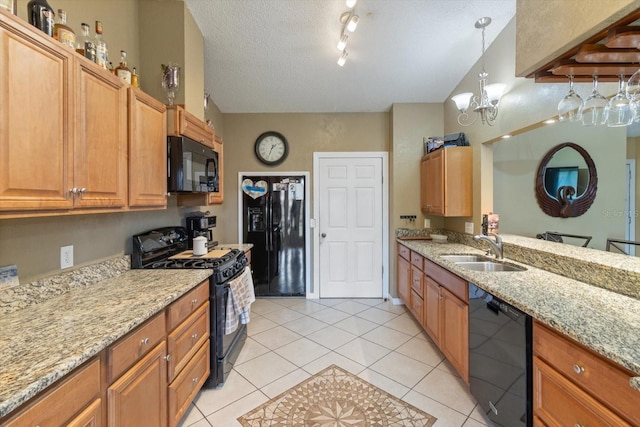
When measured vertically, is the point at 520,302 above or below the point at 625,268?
below

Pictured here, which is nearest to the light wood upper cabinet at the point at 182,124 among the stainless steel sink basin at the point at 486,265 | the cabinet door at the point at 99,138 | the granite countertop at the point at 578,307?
the cabinet door at the point at 99,138

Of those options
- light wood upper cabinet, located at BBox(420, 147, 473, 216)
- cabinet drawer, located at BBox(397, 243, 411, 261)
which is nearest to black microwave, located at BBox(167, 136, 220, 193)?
cabinet drawer, located at BBox(397, 243, 411, 261)

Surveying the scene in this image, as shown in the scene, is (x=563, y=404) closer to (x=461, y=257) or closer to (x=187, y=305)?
(x=461, y=257)

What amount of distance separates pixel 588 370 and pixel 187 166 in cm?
242

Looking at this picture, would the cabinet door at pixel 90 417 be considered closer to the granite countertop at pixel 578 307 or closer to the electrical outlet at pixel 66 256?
the electrical outlet at pixel 66 256

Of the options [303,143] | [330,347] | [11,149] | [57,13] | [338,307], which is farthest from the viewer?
[303,143]

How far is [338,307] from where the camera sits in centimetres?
362

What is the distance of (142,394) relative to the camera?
4.04 feet

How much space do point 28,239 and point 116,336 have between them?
0.79 m

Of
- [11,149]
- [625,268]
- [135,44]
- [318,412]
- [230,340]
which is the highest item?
[135,44]

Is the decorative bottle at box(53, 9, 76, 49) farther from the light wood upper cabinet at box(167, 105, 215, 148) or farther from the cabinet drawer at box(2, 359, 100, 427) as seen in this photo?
the cabinet drawer at box(2, 359, 100, 427)

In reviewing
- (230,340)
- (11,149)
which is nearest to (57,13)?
(11,149)

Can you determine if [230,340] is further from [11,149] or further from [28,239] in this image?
[11,149]

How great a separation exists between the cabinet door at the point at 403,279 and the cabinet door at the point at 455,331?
0.96m
